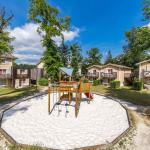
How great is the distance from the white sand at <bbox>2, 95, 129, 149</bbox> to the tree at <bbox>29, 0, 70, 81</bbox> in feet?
50.4

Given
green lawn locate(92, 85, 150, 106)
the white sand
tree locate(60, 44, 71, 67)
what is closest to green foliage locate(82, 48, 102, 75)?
tree locate(60, 44, 71, 67)

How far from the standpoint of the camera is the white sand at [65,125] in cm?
1057

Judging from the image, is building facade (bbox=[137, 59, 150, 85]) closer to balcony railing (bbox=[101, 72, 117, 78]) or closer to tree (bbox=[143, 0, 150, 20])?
balcony railing (bbox=[101, 72, 117, 78])

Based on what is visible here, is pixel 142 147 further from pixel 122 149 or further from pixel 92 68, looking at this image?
pixel 92 68

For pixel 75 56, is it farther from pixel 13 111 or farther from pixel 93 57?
pixel 13 111

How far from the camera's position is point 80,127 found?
12922mm

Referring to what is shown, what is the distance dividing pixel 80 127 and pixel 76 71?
1564 inches

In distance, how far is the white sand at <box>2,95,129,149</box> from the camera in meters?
10.6

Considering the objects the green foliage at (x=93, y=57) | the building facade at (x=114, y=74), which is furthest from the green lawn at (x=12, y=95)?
the green foliage at (x=93, y=57)

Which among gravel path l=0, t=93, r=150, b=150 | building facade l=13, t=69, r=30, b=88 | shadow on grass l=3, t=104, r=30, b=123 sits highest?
building facade l=13, t=69, r=30, b=88

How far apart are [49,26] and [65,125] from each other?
22.5 meters

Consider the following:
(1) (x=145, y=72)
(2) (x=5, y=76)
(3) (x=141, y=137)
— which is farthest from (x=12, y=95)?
(1) (x=145, y=72)

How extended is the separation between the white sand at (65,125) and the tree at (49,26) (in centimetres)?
1537

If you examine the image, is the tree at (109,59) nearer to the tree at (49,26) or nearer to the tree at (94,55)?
the tree at (94,55)
